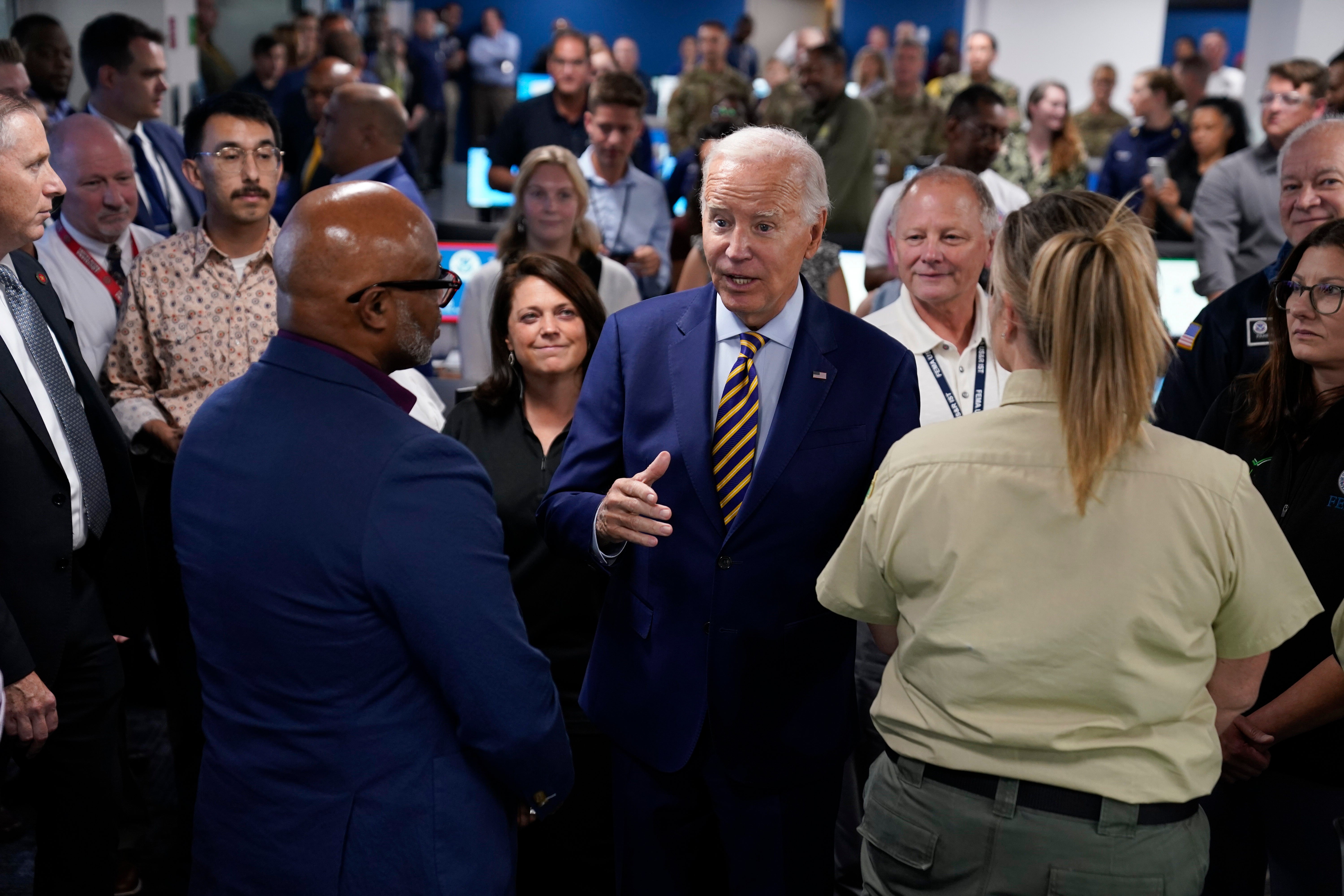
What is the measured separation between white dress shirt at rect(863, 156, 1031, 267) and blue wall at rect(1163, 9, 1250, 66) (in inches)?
660

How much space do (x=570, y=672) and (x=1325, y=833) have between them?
4.77 ft

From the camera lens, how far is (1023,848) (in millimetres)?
1402

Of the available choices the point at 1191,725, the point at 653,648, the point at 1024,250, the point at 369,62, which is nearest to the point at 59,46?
the point at 653,648

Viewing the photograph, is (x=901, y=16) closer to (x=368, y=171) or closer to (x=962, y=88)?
(x=962, y=88)

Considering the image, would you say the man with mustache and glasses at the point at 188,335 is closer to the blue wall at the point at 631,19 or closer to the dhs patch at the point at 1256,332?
the dhs patch at the point at 1256,332

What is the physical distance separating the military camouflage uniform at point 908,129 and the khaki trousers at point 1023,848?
6.58 meters

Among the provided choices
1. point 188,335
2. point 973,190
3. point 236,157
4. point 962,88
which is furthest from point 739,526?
point 962,88

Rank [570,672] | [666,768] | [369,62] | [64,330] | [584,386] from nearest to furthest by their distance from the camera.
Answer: [666,768]
[584,386]
[64,330]
[570,672]
[369,62]

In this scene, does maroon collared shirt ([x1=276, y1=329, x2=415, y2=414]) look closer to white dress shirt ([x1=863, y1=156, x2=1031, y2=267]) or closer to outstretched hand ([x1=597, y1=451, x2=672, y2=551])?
outstretched hand ([x1=597, y1=451, x2=672, y2=551])

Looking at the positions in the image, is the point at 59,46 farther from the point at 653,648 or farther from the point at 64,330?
the point at 653,648

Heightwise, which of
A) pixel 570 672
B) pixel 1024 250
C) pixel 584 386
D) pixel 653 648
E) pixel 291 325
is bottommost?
pixel 570 672

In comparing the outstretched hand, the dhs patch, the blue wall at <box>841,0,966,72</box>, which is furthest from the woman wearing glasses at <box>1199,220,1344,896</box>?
the blue wall at <box>841,0,966,72</box>

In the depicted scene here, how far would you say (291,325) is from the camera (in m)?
1.52

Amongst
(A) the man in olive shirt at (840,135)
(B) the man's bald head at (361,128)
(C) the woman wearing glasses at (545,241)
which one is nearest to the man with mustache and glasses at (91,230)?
(C) the woman wearing glasses at (545,241)
